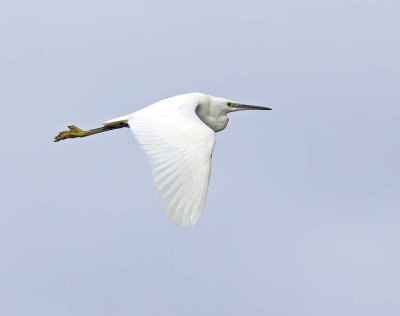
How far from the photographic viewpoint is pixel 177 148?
615 inches

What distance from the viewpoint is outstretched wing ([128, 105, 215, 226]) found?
14.4 m

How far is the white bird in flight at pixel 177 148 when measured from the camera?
14438mm

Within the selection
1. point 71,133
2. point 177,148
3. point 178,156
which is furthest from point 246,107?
point 178,156

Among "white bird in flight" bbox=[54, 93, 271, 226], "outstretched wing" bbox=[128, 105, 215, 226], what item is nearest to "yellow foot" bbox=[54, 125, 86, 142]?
"white bird in flight" bbox=[54, 93, 271, 226]

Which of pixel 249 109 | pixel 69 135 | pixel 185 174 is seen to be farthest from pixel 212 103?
pixel 185 174

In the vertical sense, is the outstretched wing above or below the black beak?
below

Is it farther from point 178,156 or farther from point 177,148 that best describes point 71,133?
point 178,156

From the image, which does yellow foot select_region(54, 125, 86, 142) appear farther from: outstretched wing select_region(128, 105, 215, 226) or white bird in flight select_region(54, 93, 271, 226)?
outstretched wing select_region(128, 105, 215, 226)

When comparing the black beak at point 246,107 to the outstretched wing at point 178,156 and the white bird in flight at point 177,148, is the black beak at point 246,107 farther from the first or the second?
the outstretched wing at point 178,156

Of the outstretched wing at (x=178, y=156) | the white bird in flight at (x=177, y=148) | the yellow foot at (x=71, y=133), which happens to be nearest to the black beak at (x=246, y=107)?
the white bird in flight at (x=177, y=148)

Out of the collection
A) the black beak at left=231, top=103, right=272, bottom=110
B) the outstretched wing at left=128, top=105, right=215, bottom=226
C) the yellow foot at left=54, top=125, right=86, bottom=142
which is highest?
the black beak at left=231, top=103, right=272, bottom=110

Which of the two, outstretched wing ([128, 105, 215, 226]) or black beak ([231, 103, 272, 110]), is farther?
black beak ([231, 103, 272, 110])

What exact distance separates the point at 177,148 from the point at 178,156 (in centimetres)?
30

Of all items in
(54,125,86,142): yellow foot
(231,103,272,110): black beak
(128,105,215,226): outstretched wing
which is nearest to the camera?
(128,105,215,226): outstretched wing
